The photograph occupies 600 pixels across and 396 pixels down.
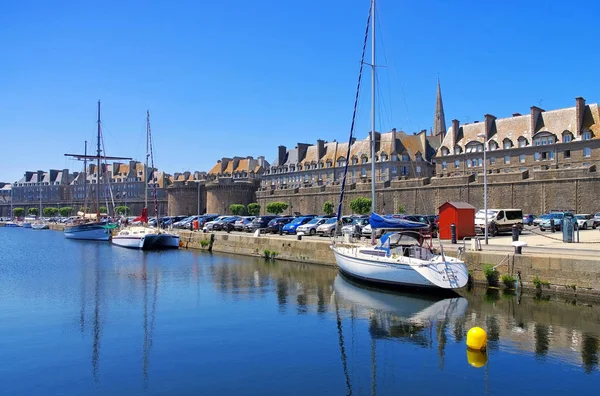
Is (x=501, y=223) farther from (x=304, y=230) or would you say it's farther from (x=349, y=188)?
(x=349, y=188)

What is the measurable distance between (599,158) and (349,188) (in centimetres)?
2599

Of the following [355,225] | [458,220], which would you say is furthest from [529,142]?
[458,220]

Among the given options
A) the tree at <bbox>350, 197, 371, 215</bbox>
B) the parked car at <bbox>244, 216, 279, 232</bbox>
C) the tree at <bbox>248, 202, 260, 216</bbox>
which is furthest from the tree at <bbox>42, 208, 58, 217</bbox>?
the parked car at <bbox>244, 216, 279, 232</bbox>

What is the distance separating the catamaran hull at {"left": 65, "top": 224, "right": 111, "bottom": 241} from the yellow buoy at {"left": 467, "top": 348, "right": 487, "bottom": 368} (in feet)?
153

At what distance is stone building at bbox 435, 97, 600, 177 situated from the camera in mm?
52162

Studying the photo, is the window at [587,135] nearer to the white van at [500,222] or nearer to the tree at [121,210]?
the white van at [500,222]

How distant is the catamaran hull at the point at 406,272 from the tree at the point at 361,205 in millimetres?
34035

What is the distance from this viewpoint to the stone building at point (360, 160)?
72.3 meters

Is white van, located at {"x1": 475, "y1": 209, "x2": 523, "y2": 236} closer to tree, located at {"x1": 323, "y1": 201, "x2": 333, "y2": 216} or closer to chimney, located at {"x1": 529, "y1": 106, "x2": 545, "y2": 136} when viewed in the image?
chimney, located at {"x1": 529, "y1": 106, "x2": 545, "y2": 136}

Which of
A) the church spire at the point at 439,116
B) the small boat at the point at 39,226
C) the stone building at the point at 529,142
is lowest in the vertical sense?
the small boat at the point at 39,226

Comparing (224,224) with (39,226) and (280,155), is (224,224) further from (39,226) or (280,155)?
(39,226)

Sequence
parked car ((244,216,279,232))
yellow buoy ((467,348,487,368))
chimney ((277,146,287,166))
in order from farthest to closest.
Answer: chimney ((277,146,287,166)), parked car ((244,216,279,232)), yellow buoy ((467,348,487,368))

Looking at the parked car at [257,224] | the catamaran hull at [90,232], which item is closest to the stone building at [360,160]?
the parked car at [257,224]

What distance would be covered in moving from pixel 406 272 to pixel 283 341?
6577mm
